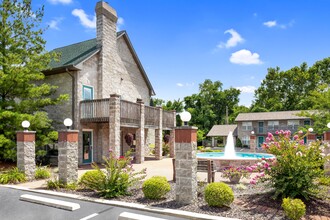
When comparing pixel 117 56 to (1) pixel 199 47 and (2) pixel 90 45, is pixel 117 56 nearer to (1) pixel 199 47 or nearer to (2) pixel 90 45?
(2) pixel 90 45

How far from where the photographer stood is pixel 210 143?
48.9 m

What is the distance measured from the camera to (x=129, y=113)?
54.9 ft

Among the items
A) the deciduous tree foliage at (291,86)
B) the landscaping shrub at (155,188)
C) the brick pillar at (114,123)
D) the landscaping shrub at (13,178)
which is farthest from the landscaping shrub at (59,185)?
the deciduous tree foliage at (291,86)

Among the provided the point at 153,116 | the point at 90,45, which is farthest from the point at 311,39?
the point at 90,45

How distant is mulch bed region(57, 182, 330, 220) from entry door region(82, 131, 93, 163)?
9.72 meters

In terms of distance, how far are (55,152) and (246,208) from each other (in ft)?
45.0

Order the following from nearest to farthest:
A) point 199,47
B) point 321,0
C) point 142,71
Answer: point 321,0
point 199,47
point 142,71

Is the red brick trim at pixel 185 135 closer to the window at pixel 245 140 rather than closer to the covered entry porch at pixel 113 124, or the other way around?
the covered entry porch at pixel 113 124

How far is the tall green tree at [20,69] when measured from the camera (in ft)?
45.1

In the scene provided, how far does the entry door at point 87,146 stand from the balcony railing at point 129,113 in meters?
2.93

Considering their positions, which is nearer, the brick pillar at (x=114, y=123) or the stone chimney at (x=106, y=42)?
the brick pillar at (x=114, y=123)

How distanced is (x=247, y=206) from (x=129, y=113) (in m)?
11.3

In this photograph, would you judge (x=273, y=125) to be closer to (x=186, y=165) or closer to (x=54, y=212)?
(x=186, y=165)

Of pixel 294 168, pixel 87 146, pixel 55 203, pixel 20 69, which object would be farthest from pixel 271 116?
pixel 55 203
